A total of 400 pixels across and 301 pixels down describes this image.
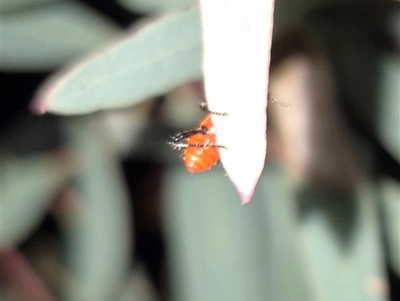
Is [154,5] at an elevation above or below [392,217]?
above

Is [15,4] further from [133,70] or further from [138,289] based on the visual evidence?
[138,289]

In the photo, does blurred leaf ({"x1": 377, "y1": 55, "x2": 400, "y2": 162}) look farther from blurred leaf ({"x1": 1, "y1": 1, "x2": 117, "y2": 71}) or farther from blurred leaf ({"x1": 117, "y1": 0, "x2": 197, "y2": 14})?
blurred leaf ({"x1": 1, "y1": 1, "x2": 117, "y2": 71})

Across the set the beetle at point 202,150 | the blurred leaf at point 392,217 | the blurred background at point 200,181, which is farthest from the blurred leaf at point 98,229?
the blurred leaf at point 392,217

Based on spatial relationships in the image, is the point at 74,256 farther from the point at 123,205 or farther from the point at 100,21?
the point at 100,21

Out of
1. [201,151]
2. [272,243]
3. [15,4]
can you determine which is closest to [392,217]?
[272,243]

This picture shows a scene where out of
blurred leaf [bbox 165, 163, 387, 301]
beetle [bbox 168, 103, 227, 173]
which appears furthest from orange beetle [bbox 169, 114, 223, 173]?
blurred leaf [bbox 165, 163, 387, 301]

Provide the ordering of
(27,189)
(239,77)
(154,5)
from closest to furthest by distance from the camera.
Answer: (239,77) → (154,5) → (27,189)

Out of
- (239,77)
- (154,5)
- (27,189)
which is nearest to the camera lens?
(239,77)
